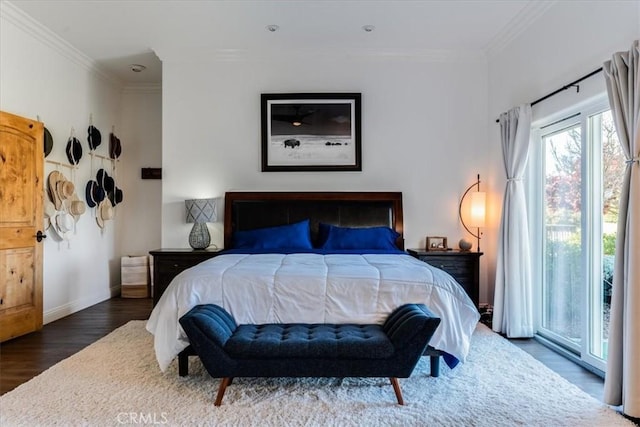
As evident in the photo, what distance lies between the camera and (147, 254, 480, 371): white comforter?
263 centimetres

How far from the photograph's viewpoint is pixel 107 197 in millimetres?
5461

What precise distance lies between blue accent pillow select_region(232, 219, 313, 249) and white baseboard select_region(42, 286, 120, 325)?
6.89ft

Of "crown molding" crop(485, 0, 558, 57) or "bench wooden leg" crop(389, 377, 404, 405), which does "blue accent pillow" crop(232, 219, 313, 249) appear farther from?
"crown molding" crop(485, 0, 558, 57)

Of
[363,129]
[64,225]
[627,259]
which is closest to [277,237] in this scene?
[363,129]

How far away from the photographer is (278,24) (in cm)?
414

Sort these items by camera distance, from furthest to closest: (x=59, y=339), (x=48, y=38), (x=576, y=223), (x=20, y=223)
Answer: (x=48, y=38), (x=20, y=223), (x=59, y=339), (x=576, y=223)

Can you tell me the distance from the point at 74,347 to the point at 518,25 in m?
5.25

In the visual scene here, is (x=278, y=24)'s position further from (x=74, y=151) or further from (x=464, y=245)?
(x=464, y=245)

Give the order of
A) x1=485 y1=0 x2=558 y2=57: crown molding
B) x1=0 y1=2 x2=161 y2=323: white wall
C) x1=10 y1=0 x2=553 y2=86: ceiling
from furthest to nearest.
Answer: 1. x1=0 y1=2 x2=161 y2=323: white wall
2. x1=10 y1=0 x2=553 y2=86: ceiling
3. x1=485 y1=0 x2=558 y2=57: crown molding

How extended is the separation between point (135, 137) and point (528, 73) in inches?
207

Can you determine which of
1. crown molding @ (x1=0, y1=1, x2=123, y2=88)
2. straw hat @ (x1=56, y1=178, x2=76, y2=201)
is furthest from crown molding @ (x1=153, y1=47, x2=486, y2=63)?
straw hat @ (x1=56, y1=178, x2=76, y2=201)

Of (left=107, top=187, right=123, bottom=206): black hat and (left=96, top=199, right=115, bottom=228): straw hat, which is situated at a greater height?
(left=107, top=187, right=123, bottom=206): black hat

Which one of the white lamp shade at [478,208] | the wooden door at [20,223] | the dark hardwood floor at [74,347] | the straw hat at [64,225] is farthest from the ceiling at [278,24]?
the dark hardwood floor at [74,347]

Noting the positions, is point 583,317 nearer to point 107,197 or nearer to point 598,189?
point 598,189
